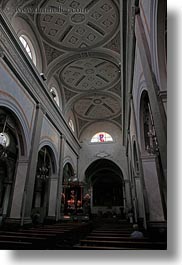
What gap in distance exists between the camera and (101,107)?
15.8 m

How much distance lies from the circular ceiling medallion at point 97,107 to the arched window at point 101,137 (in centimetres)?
166

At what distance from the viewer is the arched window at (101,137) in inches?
698

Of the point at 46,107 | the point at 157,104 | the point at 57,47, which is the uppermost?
the point at 57,47

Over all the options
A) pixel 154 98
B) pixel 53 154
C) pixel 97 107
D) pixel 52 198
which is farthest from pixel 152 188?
pixel 97 107

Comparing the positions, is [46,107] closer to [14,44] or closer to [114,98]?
[14,44]

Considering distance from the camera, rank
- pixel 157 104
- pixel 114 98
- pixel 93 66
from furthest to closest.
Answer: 1. pixel 114 98
2. pixel 93 66
3. pixel 157 104

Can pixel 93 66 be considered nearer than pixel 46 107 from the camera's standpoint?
No

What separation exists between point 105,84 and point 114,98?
1539 mm

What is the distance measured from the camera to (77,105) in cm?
1536

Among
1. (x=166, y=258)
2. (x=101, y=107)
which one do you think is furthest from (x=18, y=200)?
Result: (x=101, y=107)

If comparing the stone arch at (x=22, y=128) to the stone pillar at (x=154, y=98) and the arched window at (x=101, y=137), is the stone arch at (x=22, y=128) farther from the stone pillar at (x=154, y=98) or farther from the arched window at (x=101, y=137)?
the arched window at (x=101, y=137)

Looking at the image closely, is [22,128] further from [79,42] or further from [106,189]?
[106,189]

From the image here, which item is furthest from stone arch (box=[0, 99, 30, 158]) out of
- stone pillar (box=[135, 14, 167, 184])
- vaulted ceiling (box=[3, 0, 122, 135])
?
stone pillar (box=[135, 14, 167, 184])

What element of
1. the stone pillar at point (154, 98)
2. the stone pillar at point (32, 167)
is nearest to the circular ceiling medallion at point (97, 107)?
the stone pillar at point (32, 167)
